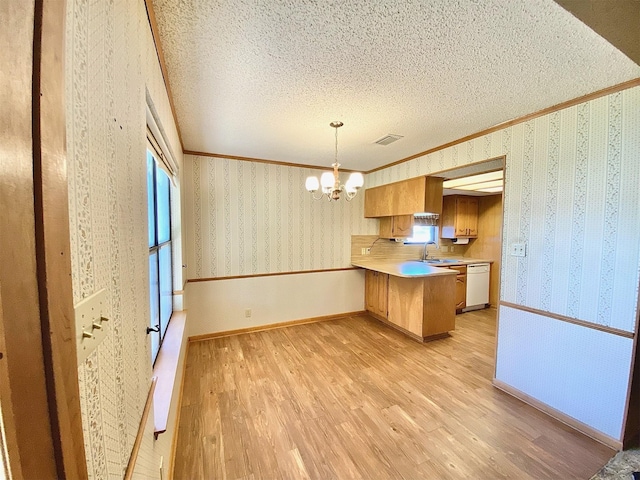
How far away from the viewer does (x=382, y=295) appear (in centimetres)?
378

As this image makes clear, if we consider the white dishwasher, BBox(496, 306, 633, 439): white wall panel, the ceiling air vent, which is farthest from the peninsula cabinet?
the ceiling air vent

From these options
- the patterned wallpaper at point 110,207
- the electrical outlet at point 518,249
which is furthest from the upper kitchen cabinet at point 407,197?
the patterned wallpaper at point 110,207

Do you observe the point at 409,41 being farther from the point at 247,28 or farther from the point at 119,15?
the point at 119,15

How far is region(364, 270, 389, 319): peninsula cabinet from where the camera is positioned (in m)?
3.72

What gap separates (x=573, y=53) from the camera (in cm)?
136

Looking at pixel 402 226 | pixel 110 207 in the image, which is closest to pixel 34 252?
pixel 110 207

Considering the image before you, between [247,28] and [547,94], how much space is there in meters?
2.02

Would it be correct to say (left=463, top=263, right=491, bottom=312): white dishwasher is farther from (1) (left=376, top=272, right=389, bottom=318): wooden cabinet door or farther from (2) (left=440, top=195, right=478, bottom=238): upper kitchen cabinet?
(1) (left=376, top=272, right=389, bottom=318): wooden cabinet door

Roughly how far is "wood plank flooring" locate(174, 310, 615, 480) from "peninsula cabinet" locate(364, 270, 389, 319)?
2.77 feet

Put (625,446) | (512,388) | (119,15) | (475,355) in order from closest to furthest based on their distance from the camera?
1. (119,15)
2. (625,446)
3. (512,388)
4. (475,355)

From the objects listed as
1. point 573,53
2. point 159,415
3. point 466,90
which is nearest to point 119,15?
point 159,415

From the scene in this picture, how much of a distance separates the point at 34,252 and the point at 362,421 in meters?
2.14

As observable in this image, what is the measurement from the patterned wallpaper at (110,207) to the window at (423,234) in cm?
437

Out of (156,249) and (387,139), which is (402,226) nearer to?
(387,139)
